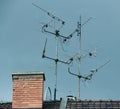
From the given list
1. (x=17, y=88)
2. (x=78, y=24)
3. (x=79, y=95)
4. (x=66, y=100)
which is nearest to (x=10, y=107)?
(x=17, y=88)

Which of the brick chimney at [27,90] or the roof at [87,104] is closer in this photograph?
the roof at [87,104]

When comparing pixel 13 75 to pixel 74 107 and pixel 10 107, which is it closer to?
pixel 10 107

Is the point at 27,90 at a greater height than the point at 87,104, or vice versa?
the point at 27,90

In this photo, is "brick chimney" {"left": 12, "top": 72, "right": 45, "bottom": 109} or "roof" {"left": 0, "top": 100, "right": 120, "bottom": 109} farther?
"brick chimney" {"left": 12, "top": 72, "right": 45, "bottom": 109}

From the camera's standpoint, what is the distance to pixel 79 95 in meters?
42.9

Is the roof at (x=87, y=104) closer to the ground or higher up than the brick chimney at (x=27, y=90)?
closer to the ground

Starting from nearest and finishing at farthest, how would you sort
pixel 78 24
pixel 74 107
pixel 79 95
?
pixel 74 107, pixel 79 95, pixel 78 24

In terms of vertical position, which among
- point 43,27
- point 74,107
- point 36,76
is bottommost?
point 74,107

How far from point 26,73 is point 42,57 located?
4.08 metres

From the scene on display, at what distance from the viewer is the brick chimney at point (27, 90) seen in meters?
38.0

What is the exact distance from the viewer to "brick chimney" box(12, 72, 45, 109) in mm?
37969

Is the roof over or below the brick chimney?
below

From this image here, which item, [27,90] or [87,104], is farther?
[27,90]

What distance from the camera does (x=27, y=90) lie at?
127 ft
